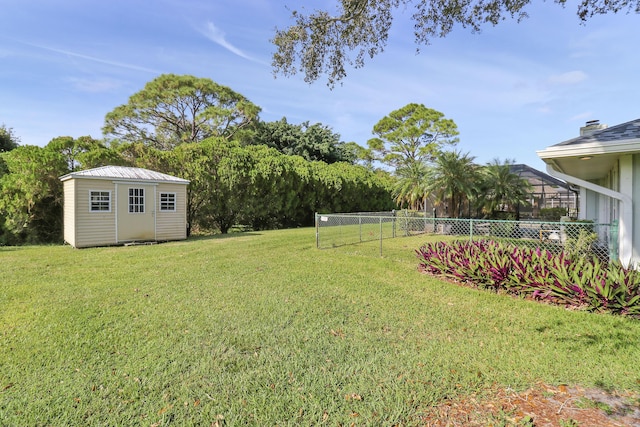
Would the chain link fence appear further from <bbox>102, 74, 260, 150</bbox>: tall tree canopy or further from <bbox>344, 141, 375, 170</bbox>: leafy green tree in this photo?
<bbox>344, 141, 375, 170</bbox>: leafy green tree

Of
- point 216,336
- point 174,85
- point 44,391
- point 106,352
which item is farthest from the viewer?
point 174,85

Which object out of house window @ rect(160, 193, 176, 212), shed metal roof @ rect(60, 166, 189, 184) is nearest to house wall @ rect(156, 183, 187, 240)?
house window @ rect(160, 193, 176, 212)

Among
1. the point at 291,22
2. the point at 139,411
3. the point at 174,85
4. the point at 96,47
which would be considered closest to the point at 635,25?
the point at 291,22

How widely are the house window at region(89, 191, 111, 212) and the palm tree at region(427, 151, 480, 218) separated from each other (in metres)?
14.5

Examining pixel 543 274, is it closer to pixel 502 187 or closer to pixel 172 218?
pixel 172 218

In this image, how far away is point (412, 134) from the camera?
33.2m

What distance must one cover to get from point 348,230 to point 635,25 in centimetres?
1114

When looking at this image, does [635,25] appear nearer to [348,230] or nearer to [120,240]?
[348,230]

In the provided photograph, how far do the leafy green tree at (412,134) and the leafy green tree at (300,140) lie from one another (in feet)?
19.9

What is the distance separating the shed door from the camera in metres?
10.9

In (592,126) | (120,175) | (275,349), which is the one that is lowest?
(275,349)

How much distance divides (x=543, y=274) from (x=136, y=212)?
12.0 meters

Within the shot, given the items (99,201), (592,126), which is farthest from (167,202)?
(592,126)

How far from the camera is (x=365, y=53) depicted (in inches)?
274
